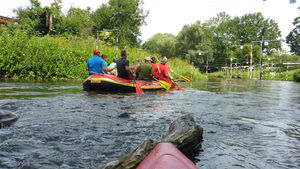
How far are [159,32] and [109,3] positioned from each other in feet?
170

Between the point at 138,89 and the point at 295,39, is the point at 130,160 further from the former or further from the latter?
the point at 295,39

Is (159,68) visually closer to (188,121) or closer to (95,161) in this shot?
(188,121)

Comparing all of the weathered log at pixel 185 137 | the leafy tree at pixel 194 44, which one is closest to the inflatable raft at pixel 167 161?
the weathered log at pixel 185 137

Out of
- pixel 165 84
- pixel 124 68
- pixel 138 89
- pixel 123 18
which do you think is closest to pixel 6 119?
pixel 124 68

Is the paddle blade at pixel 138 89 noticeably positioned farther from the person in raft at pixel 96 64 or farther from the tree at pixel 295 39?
the tree at pixel 295 39

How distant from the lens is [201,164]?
2.59 metres

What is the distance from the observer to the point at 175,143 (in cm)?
269

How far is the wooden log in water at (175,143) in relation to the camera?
2.02 meters

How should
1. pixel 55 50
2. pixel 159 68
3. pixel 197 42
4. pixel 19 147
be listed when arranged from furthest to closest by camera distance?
1. pixel 197 42
2. pixel 55 50
3. pixel 159 68
4. pixel 19 147

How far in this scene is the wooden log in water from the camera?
6.63ft

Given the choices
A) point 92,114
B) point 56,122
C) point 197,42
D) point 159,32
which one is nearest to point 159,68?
point 92,114

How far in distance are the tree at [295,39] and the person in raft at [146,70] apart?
51287 mm

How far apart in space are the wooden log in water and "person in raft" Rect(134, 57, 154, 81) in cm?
665

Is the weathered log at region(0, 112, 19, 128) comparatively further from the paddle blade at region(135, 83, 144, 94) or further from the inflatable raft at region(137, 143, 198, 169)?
the paddle blade at region(135, 83, 144, 94)
